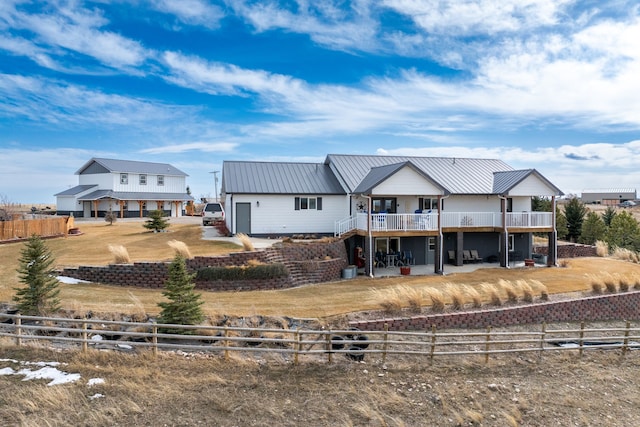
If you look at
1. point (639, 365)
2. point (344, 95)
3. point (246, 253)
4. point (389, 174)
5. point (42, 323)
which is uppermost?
point (344, 95)

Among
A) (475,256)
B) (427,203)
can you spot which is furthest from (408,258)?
(475,256)

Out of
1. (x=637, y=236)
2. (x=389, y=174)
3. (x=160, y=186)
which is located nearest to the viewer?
(x=389, y=174)

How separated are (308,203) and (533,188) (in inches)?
539

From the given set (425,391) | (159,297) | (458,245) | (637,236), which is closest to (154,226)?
(159,297)

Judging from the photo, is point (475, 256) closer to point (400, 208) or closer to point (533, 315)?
point (400, 208)

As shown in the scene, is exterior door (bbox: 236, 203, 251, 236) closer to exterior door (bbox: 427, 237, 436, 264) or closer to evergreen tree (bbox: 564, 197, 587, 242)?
exterior door (bbox: 427, 237, 436, 264)

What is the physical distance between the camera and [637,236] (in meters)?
33.6

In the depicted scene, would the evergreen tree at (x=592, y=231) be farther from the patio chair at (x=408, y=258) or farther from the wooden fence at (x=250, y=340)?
the wooden fence at (x=250, y=340)

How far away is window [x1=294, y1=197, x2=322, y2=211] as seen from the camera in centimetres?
2605

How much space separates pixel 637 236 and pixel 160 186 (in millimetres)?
46232

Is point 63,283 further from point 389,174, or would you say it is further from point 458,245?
point 458,245

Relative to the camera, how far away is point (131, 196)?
1768 inches

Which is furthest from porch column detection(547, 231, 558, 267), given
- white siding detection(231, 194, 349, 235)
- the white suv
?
the white suv

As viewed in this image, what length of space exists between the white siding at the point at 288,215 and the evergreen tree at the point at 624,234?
22.5 meters
